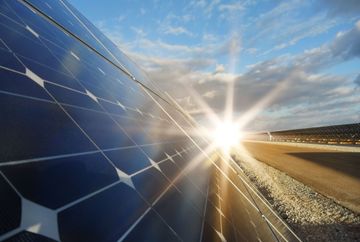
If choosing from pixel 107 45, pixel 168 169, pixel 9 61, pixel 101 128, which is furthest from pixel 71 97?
pixel 107 45

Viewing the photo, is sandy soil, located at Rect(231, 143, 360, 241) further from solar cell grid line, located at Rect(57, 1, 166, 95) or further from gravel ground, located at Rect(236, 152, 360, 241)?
solar cell grid line, located at Rect(57, 1, 166, 95)

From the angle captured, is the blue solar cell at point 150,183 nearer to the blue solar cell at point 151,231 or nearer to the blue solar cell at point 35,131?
the blue solar cell at point 151,231

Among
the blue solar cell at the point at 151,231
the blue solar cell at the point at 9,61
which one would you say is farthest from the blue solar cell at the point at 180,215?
the blue solar cell at the point at 9,61

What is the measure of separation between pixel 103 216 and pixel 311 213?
38.5ft

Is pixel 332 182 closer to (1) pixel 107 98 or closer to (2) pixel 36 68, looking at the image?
(1) pixel 107 98

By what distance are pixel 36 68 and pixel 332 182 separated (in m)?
18.6

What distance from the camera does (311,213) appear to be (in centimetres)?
1236

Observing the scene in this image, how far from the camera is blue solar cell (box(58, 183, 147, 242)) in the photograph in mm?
1962

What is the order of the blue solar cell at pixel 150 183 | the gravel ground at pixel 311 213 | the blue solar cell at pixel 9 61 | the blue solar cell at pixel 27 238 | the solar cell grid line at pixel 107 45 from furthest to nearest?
the solar cell grid line at pixel 107 45 < the gravel ground at pixel 311 213 < the blue solar cell at pixel 150 183 < the blue solar cell at pixel 9 61 < the blue solar cell at pixel 27 238

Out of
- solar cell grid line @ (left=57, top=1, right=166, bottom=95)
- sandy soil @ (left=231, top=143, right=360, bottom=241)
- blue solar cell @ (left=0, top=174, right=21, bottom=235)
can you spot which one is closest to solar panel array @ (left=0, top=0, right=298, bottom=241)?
blue solar cell @ (left=0, top=174, right=21, bottom=235)

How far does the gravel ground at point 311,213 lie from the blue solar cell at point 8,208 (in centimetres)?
977

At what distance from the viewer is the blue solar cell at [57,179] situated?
190cm

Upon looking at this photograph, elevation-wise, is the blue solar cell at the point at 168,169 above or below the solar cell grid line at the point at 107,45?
below

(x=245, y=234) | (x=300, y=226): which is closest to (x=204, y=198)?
(x=245, y=234)
